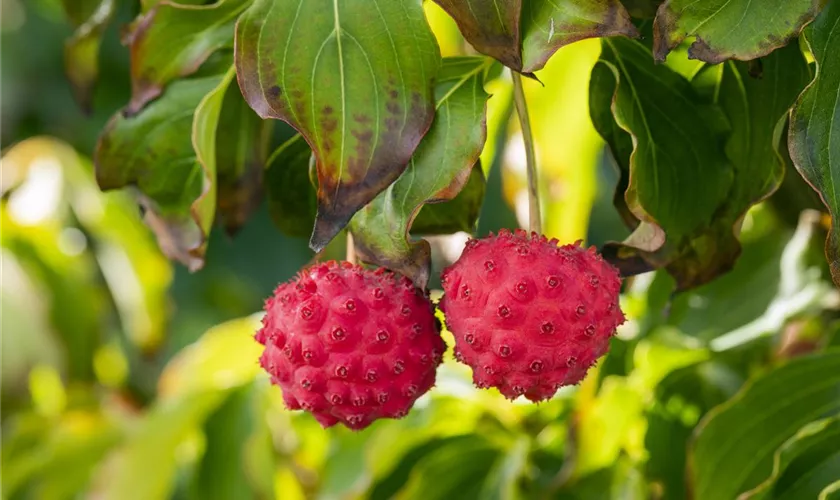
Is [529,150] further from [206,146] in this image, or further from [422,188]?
[206,146]

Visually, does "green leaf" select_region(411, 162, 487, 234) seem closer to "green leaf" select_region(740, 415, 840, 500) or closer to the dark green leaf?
the dark green leaf

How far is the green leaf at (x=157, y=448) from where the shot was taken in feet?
3.47

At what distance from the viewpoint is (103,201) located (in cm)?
176

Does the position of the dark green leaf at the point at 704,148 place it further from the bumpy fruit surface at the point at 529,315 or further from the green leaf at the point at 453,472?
the green leaf at the point at 453,472

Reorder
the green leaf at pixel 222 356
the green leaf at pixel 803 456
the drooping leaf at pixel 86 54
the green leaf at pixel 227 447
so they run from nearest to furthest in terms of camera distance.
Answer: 1. the green leaf at pixel 803 456
2. the drooping leaf at pixel 86 54
3. the green leaf at pixel 227 447
4. the green leaf at pixel 222 356

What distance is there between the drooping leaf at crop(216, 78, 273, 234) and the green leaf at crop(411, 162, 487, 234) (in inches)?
5.1

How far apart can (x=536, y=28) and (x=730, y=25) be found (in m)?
0.09

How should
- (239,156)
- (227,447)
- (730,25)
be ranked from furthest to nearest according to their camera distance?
1. (227,447)
2. (239,156)
3. (730,25)

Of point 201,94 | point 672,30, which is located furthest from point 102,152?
point 672,30

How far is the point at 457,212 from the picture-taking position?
65 centimetres

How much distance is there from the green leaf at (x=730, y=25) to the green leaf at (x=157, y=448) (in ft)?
2.36

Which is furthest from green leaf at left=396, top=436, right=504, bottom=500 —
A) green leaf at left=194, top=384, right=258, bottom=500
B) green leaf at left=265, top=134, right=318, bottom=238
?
green leaf at left=265, top=134, right=318, bottom=238

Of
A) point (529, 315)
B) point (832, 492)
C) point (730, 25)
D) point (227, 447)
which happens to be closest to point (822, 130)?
point (730, 25)

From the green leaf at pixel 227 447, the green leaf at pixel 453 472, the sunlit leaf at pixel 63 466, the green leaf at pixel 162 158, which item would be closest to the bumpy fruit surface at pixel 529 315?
the green leaf at pixel 162 158
